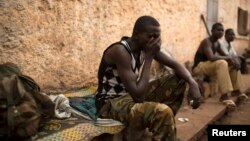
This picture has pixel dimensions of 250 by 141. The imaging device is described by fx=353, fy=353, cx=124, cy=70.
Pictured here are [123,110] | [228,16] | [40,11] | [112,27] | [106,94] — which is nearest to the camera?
[123,110]

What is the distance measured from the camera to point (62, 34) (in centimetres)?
382

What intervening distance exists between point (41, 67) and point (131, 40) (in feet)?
3.38

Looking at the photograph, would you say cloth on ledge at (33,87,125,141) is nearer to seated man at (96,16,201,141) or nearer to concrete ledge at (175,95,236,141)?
seated man at (96,16,201,141)

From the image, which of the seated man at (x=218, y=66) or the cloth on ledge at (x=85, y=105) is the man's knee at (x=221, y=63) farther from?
the cloth on ledge at (x=85, y=105)

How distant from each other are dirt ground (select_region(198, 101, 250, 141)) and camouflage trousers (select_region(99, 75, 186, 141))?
1983 millimetres

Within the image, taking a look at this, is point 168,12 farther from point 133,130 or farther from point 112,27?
point 133,130

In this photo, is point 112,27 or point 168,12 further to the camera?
point 168,12

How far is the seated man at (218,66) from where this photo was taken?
5.52m

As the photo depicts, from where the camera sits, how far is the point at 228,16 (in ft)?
33.0

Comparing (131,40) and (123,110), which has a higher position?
(131,40)

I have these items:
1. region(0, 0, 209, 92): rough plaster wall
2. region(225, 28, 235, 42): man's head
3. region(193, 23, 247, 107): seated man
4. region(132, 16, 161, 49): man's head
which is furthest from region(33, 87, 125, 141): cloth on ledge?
region(225, 28, 235, 42): man's head

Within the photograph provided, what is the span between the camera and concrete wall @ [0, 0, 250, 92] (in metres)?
3.28

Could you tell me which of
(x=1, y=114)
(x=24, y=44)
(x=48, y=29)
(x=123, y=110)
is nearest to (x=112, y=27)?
(x=48, y=29)

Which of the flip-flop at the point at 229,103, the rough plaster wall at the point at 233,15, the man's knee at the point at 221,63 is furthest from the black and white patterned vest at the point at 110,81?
the rough plaster wall at the point at 233,15
